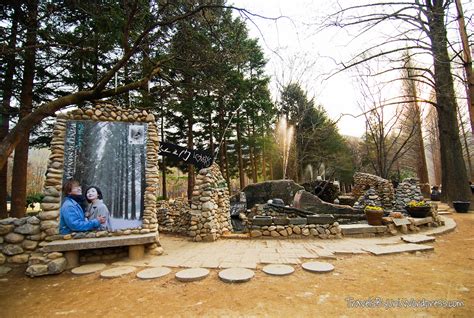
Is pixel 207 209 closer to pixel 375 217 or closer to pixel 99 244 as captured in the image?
pixel 99 244

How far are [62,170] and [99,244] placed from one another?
66.7 inches

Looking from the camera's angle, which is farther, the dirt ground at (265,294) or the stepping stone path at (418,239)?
the stepping stone path at (418,239)

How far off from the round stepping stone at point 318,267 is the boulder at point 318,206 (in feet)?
16.1

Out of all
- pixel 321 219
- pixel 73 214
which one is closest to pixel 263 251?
pixel 321 219

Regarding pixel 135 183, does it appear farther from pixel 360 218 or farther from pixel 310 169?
pixel 310 169

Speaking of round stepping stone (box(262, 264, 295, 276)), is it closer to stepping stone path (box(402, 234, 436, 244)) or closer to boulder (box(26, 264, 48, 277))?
stepping stone path (box(402, 234, 436, 244))

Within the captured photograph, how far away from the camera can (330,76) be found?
5.34 m

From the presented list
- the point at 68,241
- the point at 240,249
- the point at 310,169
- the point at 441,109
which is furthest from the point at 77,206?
the point at 310,169

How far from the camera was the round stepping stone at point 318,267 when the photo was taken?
11.8 feet

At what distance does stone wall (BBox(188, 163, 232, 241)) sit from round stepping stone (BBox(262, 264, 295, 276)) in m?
2.67

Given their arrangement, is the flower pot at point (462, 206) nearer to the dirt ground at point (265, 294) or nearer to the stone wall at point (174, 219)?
the dirt ground at point (265, 294)

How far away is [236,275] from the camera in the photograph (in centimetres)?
345

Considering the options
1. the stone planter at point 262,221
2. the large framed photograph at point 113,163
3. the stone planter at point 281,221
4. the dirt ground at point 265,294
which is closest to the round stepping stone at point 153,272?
the dirt ground at point 265,294

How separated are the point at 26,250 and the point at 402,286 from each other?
6.36m
